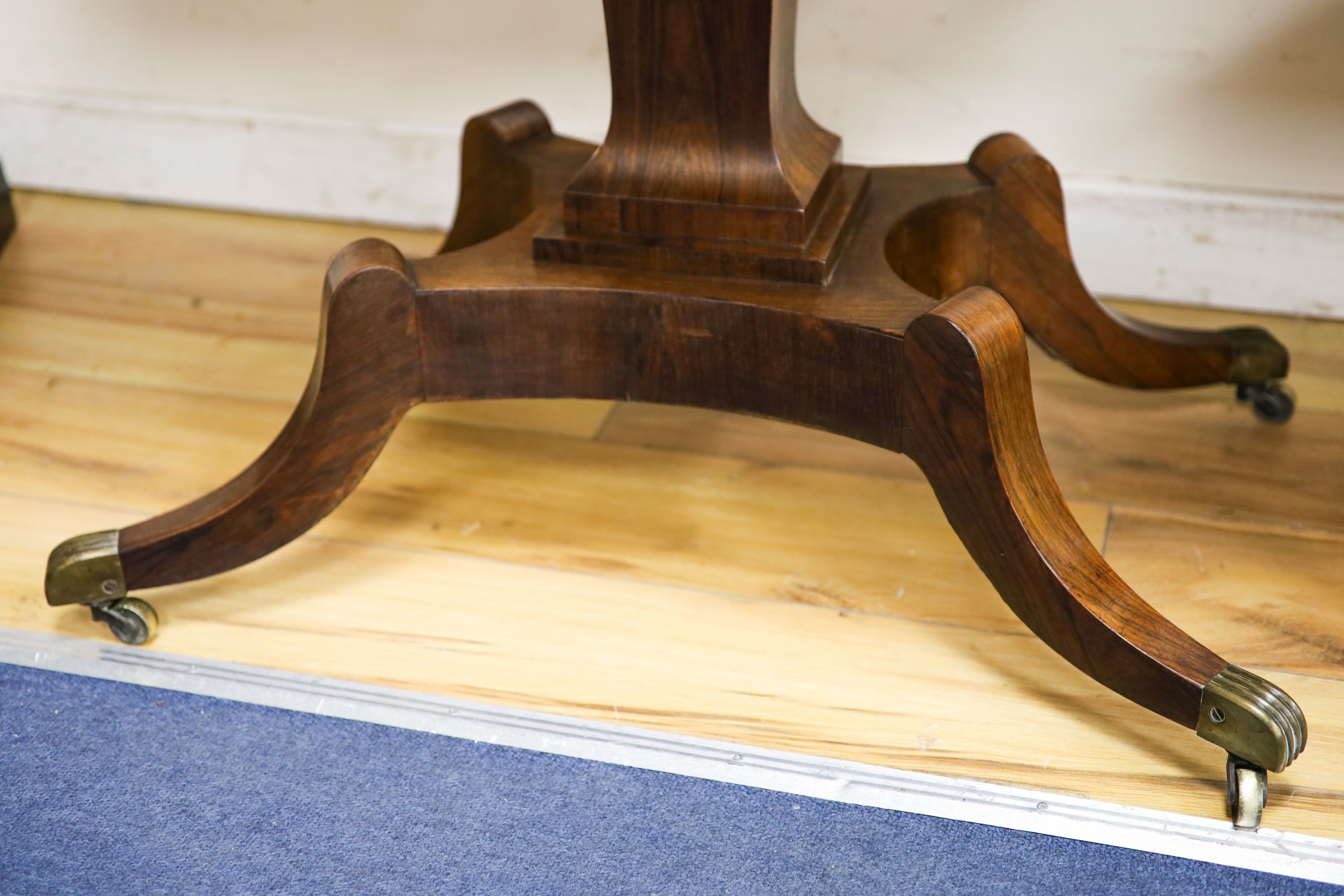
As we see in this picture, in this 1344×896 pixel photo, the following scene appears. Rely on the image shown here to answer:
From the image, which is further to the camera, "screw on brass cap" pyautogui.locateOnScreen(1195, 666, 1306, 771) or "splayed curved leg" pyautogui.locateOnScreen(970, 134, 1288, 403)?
"splayed curved leg" pyautogui.locateOnScreen(970, 134, 1288, 403)

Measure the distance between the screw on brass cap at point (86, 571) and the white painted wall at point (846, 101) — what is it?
667mm

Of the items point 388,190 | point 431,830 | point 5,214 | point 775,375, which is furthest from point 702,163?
point 5,214

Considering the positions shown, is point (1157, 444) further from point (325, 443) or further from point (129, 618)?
point (129, 618)

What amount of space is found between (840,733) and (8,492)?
0.64 metres

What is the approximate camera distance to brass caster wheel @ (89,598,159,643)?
0.82m

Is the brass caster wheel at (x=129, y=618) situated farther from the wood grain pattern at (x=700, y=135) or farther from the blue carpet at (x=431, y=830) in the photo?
the wood grain pattern at (x=700, y=135)

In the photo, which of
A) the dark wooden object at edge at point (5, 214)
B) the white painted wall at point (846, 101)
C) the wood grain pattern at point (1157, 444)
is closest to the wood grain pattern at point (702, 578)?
the wood grain pattern at point (1157, 444)

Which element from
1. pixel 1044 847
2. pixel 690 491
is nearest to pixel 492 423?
pixel 690 491

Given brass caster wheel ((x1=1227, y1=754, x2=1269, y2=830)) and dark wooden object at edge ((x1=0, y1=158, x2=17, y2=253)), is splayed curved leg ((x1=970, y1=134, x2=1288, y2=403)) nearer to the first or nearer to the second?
brass caster wheel ((x1=1227, y1=754, x2=1269, y2=830))

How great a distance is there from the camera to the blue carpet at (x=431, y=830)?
66cm

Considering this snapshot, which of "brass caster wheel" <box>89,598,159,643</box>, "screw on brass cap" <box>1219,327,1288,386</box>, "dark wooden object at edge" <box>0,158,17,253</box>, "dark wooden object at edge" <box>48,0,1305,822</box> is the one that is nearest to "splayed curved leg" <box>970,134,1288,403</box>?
"screw on brass cap" <box>1219,327,1288,386</box>

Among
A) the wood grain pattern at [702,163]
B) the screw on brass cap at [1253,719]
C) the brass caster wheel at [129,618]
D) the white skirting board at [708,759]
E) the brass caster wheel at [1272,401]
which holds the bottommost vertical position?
the white skirting board at [708,759]

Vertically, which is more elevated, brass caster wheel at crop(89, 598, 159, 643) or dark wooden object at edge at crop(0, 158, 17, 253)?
dark wooden object at edge at crop(0, 158, 17, 253)

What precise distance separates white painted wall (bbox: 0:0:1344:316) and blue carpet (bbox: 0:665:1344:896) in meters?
0.72
